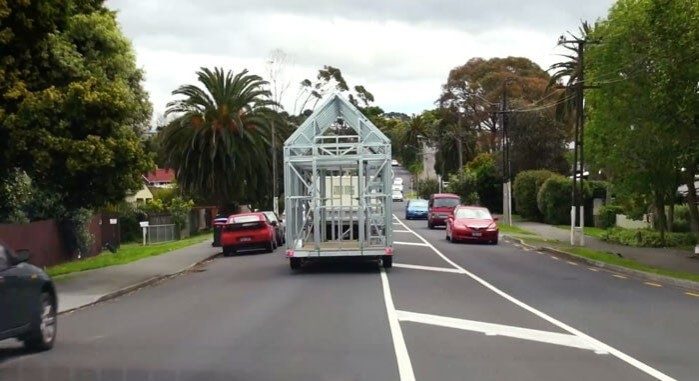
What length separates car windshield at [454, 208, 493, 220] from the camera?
34.5 m

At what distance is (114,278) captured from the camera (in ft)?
68.4

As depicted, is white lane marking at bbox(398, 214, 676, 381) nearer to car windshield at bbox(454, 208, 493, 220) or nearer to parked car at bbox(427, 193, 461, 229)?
car windshield at bbox(454, 208, 493, 220)

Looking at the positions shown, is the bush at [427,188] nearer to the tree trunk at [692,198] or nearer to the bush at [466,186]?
the bush at [466,186]

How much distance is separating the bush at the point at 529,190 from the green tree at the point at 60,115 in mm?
38029

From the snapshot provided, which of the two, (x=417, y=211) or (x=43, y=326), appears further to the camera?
(x=417, y=211)

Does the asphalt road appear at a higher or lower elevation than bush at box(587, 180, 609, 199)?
lower

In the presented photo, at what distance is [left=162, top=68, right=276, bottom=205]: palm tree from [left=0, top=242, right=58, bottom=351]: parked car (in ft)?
140

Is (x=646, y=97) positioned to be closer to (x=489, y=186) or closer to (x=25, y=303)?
(x=25, y=303)

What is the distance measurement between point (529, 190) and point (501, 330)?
44.1 metres

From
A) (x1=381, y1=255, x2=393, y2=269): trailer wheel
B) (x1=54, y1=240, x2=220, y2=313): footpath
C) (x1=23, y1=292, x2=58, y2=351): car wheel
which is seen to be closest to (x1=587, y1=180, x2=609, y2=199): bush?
(x1=54, y1=240, x2=220, y2=313): footpath

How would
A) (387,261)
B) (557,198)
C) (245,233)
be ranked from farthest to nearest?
(557,198), (245,233), (387,261)

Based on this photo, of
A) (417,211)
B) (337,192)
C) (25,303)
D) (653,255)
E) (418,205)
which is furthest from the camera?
(418,205)

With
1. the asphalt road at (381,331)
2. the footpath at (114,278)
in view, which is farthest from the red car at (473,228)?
the asphalt road at (381,331)

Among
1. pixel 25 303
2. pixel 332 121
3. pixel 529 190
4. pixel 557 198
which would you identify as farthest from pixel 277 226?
pixel 25 303
